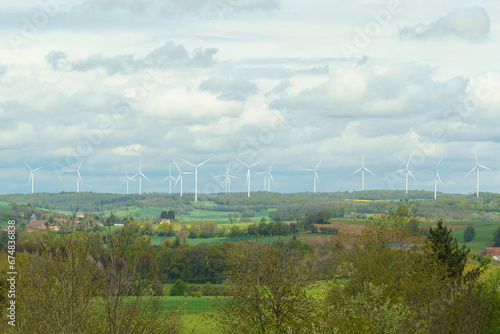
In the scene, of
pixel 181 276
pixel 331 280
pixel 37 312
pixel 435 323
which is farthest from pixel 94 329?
pixel 181 276

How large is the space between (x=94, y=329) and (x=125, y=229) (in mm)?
6198

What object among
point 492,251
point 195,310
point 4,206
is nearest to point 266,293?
point 195,310

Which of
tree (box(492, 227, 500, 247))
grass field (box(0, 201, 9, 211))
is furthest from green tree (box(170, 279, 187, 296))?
tree (box(492, 227, 500, 247))

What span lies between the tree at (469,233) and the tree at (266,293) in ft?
413

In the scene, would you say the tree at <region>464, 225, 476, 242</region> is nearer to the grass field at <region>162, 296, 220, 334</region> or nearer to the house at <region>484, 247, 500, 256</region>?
the house at <region>484, 247, 500, 256</region>

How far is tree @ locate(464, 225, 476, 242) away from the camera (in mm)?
156625

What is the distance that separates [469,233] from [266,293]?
131435 mm

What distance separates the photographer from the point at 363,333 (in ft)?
72.4

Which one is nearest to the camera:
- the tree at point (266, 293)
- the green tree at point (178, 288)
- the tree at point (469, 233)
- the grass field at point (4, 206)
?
the tree at point (266, 293)

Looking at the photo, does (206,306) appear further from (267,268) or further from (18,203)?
(18,203)

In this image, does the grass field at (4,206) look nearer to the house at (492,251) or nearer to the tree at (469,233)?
the house at (492,251)

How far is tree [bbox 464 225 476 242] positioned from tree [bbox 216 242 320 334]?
4961 inches

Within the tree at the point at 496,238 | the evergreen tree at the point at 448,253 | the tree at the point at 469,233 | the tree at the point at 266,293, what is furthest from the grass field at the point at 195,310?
the tree at the point at 496,238

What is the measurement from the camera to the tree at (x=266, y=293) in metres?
37.4
